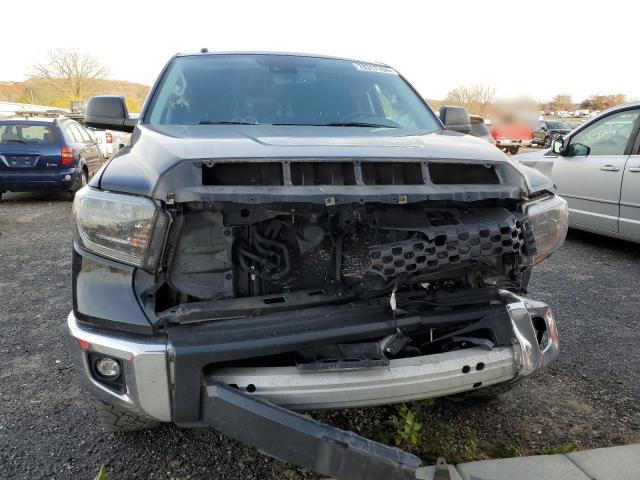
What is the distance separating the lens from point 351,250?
221 cm

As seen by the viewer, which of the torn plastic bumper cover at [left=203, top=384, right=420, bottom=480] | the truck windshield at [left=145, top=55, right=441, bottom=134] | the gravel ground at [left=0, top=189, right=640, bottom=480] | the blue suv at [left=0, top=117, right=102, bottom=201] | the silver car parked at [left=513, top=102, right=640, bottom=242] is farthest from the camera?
the blue suv at [left=0, top=117, right=102, bottom=201]

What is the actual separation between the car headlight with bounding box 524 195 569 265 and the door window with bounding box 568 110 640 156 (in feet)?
12.9

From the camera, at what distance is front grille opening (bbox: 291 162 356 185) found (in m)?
1.97

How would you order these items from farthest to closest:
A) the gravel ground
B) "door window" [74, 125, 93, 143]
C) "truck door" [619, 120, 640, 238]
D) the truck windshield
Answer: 1. "door window" [74, 125, 93, 143]
2. "truck door" [619, 120, 640, 238]
3. the truck windshield
4. the gravel ground

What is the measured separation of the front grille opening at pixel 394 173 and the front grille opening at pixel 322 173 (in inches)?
2.9

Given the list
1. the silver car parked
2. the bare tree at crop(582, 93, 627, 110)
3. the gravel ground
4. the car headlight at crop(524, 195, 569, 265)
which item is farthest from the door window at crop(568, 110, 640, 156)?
the bare tree at crop(582, 93, 627, 110)

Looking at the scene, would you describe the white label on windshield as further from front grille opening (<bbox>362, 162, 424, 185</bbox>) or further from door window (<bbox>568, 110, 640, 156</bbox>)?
door window (<bbox>568, 110, 640, 156</bbox>)

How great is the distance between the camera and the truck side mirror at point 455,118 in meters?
3.82

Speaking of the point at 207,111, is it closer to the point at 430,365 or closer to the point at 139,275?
the point at 139,275

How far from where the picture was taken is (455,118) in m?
3.87

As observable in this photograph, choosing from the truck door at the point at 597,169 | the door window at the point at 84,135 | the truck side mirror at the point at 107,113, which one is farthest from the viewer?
the door window at the point at 84,135

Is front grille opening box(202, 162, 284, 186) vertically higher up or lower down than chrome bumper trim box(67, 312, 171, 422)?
higher up

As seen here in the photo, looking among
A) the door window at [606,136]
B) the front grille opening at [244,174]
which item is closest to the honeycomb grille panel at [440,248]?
the front grille opening at [244,174]

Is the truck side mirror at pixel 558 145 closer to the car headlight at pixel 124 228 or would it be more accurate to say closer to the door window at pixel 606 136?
the door window at pixel 606 136
